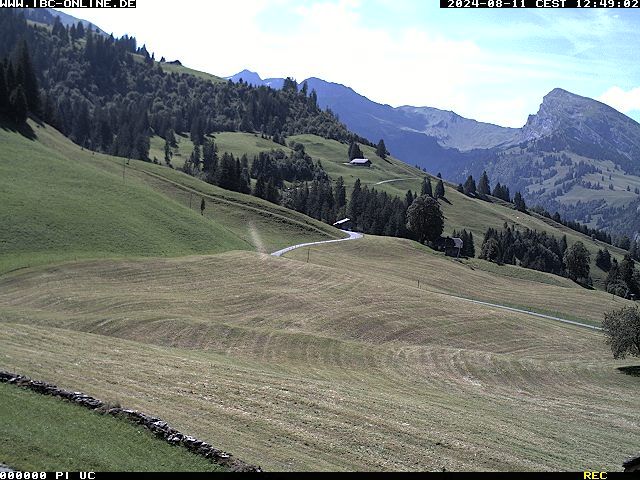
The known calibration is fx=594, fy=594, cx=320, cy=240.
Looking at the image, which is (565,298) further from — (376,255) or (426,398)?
(426,398)

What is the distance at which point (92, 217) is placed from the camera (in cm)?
9238

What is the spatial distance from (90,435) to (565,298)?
112376 mm

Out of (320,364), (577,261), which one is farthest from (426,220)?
(320,364)

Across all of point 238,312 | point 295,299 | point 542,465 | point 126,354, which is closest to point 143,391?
point 126,354

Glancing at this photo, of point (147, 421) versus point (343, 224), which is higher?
point (343, 224)

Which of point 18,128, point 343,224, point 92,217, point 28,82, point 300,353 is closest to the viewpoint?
point 300,353

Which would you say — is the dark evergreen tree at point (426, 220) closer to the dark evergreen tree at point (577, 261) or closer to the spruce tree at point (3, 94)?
the dark evergreen tree at point (577, 261)

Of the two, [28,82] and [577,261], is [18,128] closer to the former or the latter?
[28,82]

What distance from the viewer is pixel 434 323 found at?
227 feet

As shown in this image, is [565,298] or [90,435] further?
[565,298]

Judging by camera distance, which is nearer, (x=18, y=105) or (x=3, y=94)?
(x=3, y=94)

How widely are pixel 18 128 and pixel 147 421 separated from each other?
4821 inches

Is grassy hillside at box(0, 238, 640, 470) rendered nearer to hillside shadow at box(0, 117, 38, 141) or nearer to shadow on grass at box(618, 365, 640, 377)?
shadow on grass at box(618, 365, 640, 377)

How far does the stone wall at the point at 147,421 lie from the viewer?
830 inches
